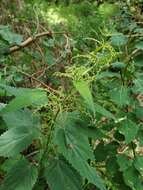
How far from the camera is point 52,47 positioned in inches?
143

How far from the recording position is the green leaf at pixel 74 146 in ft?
4.86

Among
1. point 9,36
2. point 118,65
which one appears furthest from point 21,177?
point 9,36

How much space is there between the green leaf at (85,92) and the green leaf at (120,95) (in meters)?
0.61

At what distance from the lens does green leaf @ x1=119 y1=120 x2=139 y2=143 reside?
2.00 metres

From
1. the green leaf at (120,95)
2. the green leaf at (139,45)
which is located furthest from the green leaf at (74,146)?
the green leaf at (139,45)

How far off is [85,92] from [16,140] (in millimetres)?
330

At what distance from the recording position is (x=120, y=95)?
204cm

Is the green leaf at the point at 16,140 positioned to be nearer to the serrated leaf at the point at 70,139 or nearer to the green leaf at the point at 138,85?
the serrated leaf at the point at 70,139

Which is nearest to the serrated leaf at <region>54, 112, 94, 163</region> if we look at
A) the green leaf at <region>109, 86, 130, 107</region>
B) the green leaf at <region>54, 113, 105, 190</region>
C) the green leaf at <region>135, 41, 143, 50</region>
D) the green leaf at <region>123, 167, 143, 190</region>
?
the green leaf at <region>54, 113, 105, 190</region>

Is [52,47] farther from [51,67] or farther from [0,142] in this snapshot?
[0,142]

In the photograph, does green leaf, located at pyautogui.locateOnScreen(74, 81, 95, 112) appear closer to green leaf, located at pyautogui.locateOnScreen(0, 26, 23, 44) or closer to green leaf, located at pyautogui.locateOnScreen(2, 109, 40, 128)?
green leaf, located at pyautogui.locateOnScreen(2, 109, 40, 128)

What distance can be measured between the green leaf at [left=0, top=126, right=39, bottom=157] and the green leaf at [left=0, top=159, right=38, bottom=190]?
0.08 metres

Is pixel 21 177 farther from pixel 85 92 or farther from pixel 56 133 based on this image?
pixel 85 92

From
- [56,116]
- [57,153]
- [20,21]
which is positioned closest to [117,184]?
[57,153]
